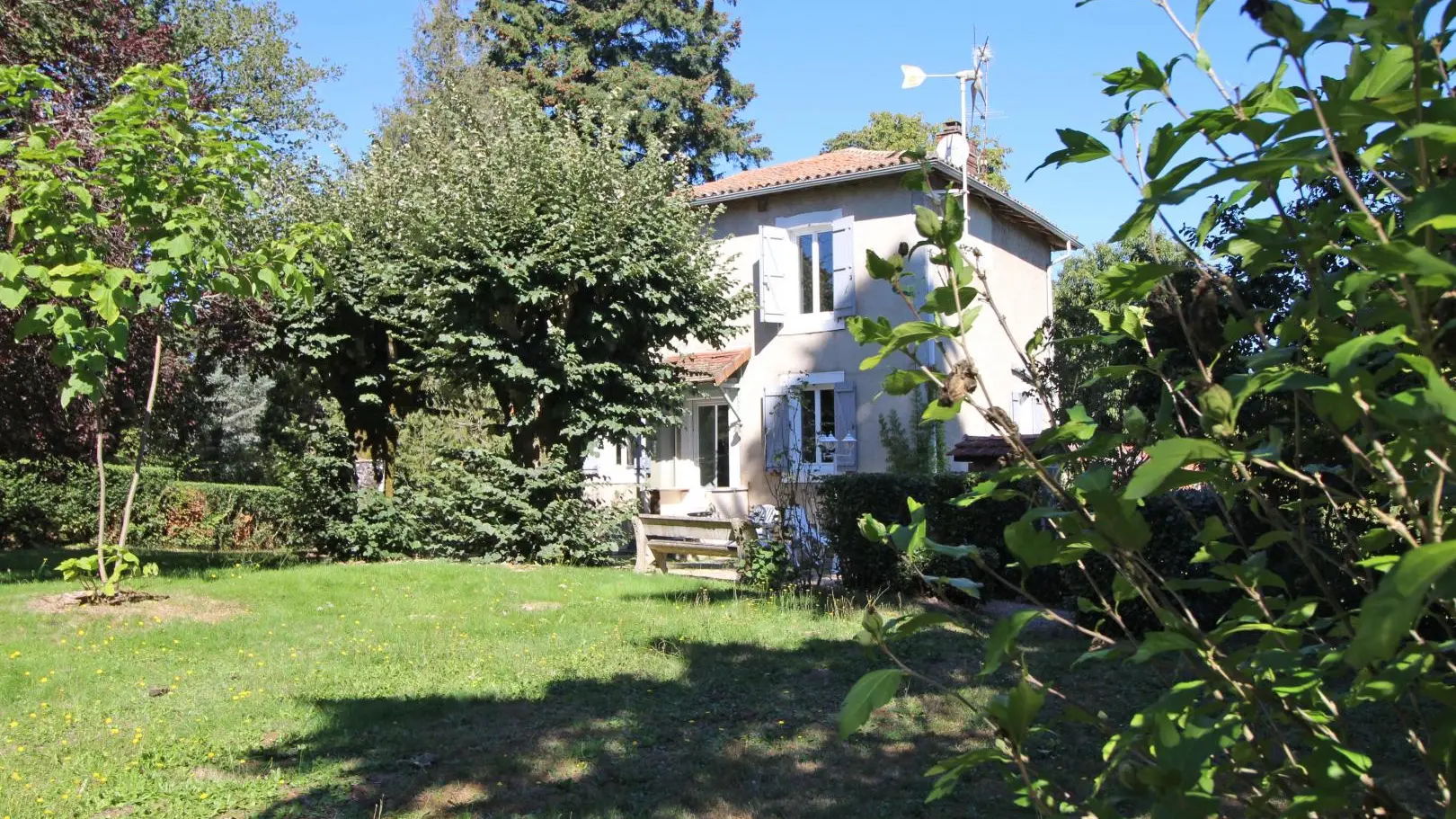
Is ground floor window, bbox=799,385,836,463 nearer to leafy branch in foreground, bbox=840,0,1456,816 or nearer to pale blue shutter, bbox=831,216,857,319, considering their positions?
pale blue shutter, bbox=831,216,857,319

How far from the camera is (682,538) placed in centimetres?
1250

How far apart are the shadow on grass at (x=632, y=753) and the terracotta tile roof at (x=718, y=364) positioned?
11224mm

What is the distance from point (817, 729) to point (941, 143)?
14285 millimetres

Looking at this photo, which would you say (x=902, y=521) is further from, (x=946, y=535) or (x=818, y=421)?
(x=818, y=421)

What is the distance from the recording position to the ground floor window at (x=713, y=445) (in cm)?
1933

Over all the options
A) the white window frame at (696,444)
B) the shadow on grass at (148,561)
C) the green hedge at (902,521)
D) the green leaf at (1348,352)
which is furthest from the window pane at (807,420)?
the green leaf at (1348,352)

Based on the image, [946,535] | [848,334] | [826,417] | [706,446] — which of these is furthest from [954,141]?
[946,535]

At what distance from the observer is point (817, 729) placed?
5.41m

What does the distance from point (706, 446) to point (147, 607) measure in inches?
465

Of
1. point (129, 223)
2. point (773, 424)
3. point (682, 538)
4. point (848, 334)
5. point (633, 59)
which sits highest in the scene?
point (633, 59)

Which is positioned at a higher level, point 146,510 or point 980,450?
point 980,450

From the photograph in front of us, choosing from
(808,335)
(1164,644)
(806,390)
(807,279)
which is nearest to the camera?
(1164,644)

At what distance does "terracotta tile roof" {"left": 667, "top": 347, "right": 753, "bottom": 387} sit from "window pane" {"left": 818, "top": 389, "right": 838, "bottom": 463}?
1.53m

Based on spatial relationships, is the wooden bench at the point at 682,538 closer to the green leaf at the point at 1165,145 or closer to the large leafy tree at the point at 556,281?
the large leafy tree at the point at 556,281
